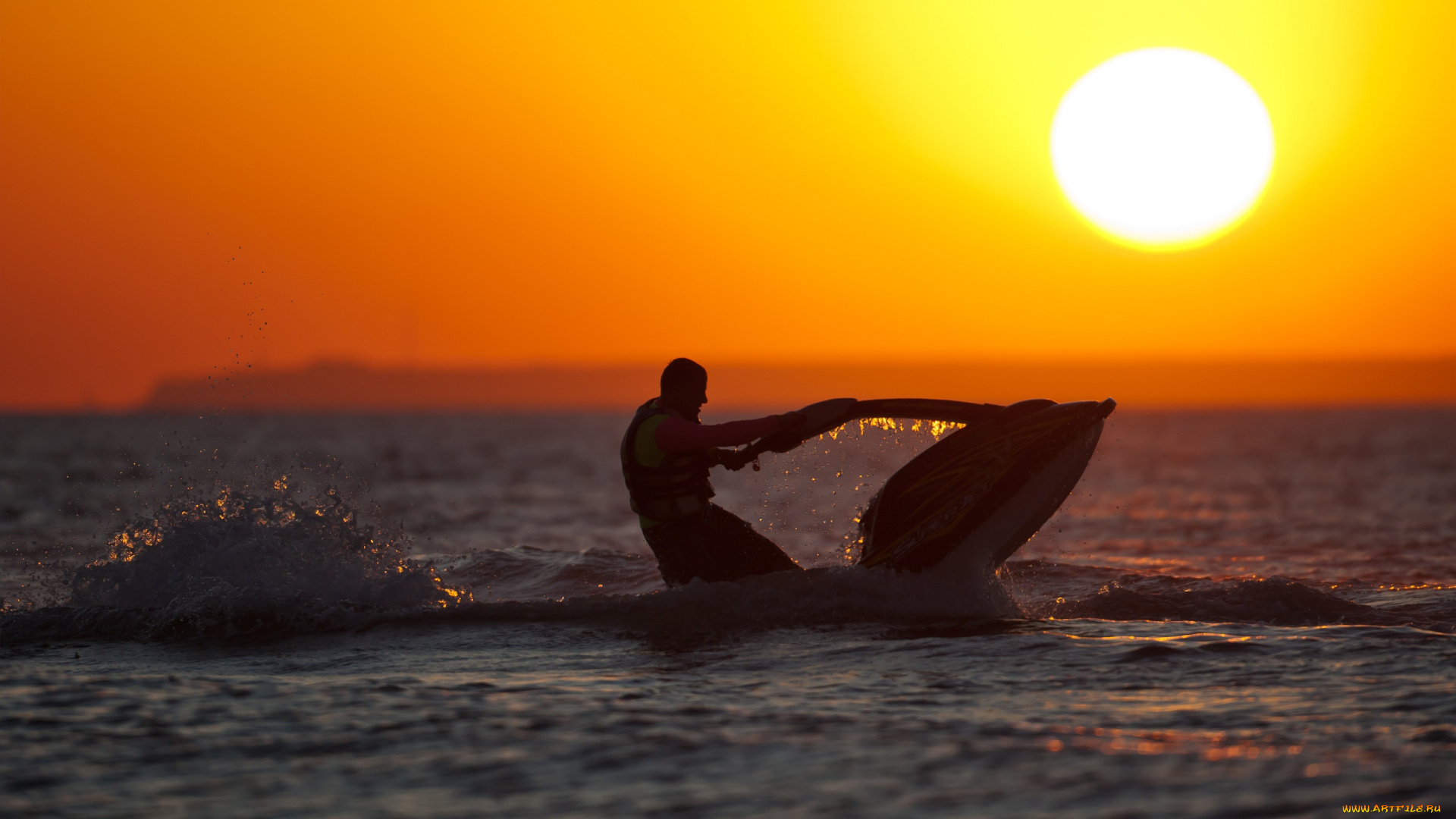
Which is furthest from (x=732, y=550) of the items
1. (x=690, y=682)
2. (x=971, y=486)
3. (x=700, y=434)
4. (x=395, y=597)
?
(x=395, y=597)

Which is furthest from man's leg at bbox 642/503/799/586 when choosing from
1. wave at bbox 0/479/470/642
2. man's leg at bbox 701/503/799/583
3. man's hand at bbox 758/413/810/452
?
wave at bbox 0/479/470/642

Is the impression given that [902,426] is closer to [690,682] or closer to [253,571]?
[690,682]

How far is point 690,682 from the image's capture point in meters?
6.72

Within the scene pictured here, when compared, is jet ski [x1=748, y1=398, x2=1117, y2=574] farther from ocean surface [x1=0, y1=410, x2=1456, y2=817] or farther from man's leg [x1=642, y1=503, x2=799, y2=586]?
man's leg [x1=642, y1=503, x2=799, y2=586]

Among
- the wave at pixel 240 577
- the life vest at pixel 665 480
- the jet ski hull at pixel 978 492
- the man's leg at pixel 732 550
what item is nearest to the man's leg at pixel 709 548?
the man's leg at pixel 732 550

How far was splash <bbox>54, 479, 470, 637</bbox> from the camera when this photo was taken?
8.79 m

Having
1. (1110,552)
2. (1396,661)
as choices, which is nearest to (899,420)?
(1396,661)

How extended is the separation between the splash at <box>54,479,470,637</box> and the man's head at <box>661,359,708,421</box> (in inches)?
95.5

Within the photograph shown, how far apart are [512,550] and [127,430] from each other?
98722 millimetres

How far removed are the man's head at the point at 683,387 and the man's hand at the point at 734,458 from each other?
15.1 inches

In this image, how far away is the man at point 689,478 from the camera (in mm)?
8062

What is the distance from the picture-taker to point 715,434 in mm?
7910

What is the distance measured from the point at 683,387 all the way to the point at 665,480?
24.1 inches

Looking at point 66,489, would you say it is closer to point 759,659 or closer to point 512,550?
point 512,550
